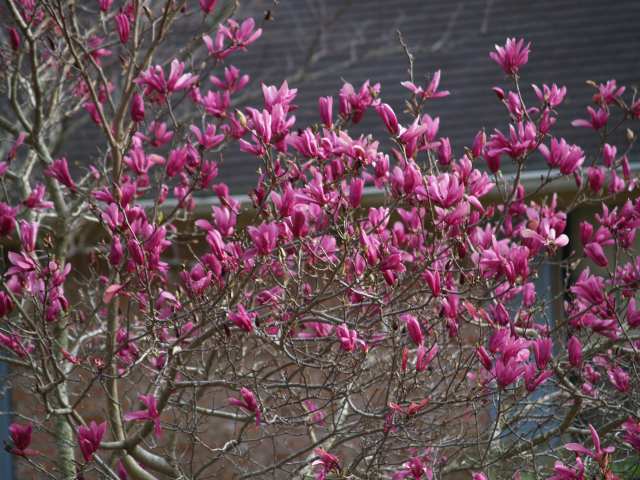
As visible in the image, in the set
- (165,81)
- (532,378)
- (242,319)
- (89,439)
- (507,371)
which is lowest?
(89,439)

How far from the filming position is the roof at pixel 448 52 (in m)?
8.59

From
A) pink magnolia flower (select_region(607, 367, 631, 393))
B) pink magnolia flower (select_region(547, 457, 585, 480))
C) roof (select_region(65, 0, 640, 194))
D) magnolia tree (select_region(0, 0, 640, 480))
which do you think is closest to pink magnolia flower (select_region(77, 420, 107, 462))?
magnolia tree (select_region(0, 0, 640, 480))

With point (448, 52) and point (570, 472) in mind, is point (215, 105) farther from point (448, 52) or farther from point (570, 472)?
point (448, 52)

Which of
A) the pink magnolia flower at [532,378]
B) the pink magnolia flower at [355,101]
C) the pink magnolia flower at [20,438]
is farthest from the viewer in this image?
the pink magnolia flower at [355,101]

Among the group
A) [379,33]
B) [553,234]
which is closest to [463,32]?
[379,33]

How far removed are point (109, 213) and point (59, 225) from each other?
190 centimetres

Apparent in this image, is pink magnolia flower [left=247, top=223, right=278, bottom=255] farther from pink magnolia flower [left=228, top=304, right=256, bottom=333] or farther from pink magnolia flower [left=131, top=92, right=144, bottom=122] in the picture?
pink magnolia flower [left=131, top=92, right=144, bottom=122]

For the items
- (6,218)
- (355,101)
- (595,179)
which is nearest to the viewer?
(6,218)

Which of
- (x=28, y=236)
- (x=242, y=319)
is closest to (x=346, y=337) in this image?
(x=242, y=319)

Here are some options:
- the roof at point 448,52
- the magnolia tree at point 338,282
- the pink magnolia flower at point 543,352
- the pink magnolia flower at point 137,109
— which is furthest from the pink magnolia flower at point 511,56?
the roof at point 448,52

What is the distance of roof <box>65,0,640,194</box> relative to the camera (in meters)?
8.59

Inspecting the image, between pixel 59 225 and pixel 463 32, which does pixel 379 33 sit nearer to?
pixel 463 32

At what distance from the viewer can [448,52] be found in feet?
30.6

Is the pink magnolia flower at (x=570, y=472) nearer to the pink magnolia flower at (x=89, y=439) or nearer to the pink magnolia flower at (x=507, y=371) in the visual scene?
the pink magnolia flower at (x=507, y=371)
